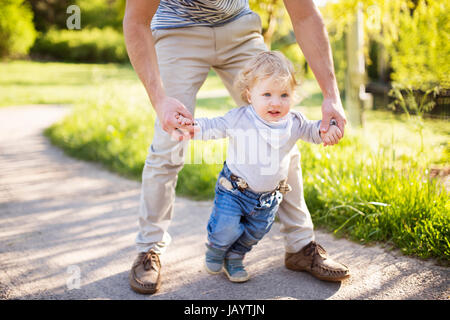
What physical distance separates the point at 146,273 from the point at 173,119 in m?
0.86

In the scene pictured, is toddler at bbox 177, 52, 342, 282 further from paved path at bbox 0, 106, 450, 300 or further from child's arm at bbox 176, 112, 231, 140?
paved path at bbox 0, 106, 450, 300

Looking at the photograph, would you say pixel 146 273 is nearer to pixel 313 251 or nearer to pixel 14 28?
pixel 313 251

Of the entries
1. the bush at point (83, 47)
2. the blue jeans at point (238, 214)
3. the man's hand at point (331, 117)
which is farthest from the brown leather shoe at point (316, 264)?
the bush at point (83, 47)

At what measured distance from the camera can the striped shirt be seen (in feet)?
7.07

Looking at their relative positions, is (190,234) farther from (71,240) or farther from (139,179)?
(139,179)

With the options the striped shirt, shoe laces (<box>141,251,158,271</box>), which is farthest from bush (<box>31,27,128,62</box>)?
shoe laces (<box>141,251,158,271</box>)

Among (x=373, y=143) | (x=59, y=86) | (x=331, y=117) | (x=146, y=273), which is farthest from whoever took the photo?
(x=59, y=86)

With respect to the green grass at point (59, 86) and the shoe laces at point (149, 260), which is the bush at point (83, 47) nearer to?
the green grass at point (59, 86)

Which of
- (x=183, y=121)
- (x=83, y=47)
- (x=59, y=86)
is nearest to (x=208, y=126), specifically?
(x=183, y=121)

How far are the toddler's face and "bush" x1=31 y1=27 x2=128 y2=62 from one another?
19.2 meters

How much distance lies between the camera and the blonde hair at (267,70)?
77.9 inches

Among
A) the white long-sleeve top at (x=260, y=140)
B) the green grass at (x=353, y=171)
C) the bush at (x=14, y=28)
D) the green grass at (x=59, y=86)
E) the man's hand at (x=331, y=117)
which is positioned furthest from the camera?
the bush at (x=14, y=28)

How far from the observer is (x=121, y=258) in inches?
99.3

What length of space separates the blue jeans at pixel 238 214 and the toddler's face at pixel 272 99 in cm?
35
